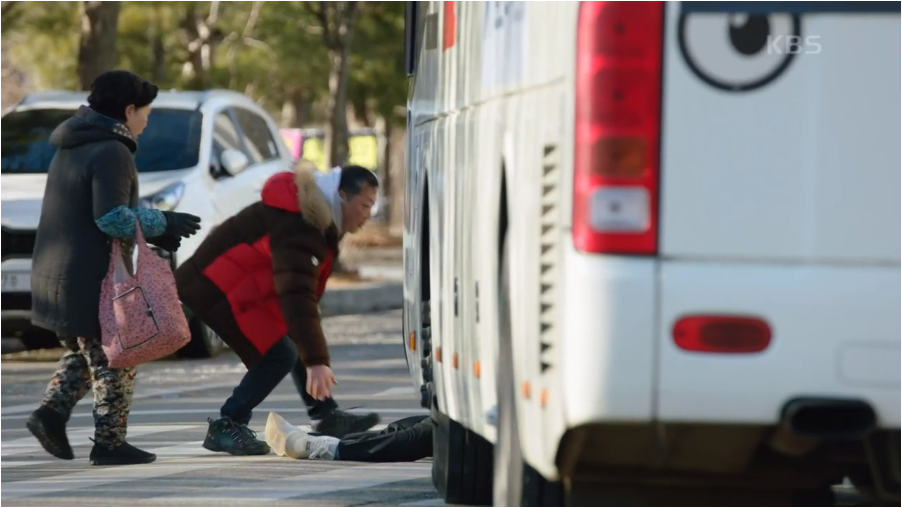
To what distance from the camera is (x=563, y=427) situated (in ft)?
15.6

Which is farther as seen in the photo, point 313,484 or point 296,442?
point 296,442

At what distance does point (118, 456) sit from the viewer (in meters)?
8.74

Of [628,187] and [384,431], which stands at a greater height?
[628,187]

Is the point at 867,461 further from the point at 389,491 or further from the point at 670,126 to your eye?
the point at 389,491

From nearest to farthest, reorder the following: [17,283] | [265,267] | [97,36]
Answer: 1. [265,267]
2. [17,283]
3. [97,36]

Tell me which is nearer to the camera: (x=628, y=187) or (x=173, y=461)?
(x=628, y=187)

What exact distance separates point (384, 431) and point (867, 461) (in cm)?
401

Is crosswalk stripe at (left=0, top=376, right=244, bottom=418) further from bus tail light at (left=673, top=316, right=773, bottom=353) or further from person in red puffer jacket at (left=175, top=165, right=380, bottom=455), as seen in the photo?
bus tail light at (left=673, top=316, right=773, bottom=353)

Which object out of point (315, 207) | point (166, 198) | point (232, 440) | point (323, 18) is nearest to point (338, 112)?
point (323, 18)

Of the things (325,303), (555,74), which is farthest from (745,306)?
(325,303)

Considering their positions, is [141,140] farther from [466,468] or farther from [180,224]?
[466,468]

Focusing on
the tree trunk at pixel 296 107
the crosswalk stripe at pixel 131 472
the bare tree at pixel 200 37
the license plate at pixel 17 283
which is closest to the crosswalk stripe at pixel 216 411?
the crosswalk stripe at pixel 131 472

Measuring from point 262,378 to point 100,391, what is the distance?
2.73 feet

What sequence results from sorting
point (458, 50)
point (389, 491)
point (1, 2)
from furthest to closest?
point (1, 2)
point (389, 491)
point (458, 50)
